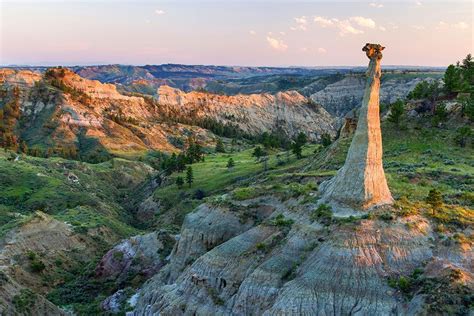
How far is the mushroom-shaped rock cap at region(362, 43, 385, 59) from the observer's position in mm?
35344

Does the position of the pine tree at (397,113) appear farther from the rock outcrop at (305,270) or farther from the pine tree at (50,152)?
the pine tree at (50,152)

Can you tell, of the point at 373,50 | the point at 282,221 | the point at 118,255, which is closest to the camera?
the point at 373,50

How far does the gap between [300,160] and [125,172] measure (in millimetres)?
48577

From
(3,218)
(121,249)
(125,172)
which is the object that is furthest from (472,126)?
(125,172)

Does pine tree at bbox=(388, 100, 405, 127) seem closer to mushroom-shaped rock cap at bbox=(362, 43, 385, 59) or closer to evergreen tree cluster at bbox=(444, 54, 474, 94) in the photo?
evergreen tree cluster at bbox=(444, 54, 474, 94)

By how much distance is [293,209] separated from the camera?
37750 mm

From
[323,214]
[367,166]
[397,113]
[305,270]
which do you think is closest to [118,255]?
[323,214]

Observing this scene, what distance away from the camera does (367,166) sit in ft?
114

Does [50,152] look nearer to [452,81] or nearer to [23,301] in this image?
[23,301]

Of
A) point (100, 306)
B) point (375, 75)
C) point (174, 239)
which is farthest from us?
point (174, 239)

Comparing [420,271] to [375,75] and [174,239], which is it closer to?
[375,75]

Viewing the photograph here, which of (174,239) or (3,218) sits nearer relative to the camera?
(174,239)

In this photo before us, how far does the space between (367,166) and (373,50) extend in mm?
8492

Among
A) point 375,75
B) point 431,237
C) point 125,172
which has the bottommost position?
→ point 125,172
